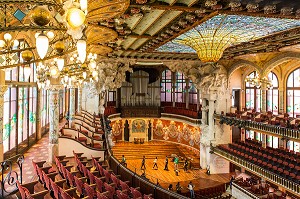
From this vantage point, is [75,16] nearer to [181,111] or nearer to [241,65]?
[241,65]

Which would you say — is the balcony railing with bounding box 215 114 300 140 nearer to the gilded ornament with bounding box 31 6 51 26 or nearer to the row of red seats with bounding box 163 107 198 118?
the row of red seats with bounding box 163 107 198 118

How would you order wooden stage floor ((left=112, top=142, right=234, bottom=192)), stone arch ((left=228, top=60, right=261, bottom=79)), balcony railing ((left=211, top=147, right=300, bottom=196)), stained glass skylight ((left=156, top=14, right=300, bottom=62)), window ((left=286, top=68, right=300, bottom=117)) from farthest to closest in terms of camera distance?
window ((left=286, top=68, right=300, bottom=117))
stone arch ((left=228, top=60, right=261, bottom=79))
wooden stage floor ((left=112, top=142, right=234, bottom=192))
balcony railing ((left=211, top=147, right=300, bottom=196))
stained glass skylight ((left=156, top=14, right=300, bottom=62))

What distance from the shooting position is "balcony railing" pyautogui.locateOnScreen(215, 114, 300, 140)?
15258 mm

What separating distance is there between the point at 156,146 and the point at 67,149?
15876 millimetres

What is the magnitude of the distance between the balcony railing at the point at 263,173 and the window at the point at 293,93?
6.10 m

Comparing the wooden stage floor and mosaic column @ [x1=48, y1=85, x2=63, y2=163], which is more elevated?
mosaic column @ [x1=48, y1=85, x2=63, y2=163]

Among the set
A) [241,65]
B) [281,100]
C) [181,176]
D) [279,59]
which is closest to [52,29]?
[279,59]

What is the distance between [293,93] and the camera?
70.2 ft

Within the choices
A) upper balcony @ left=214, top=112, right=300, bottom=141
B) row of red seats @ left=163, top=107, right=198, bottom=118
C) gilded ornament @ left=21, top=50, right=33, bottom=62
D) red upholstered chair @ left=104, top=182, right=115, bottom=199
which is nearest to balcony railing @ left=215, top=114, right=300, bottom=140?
upper balcony @ left=214, top=112, right=300, bottom=141

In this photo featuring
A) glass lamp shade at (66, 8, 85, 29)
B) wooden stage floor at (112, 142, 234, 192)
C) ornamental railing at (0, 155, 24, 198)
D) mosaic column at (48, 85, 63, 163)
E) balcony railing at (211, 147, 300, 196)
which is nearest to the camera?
glass lamp shade at (66, 8, 85, 29)

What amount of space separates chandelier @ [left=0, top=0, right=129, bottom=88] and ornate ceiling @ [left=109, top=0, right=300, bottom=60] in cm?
122

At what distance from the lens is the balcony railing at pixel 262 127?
1526 cm

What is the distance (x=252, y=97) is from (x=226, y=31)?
1502 centimetres

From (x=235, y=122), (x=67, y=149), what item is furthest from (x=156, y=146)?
(x=67, y=149)
